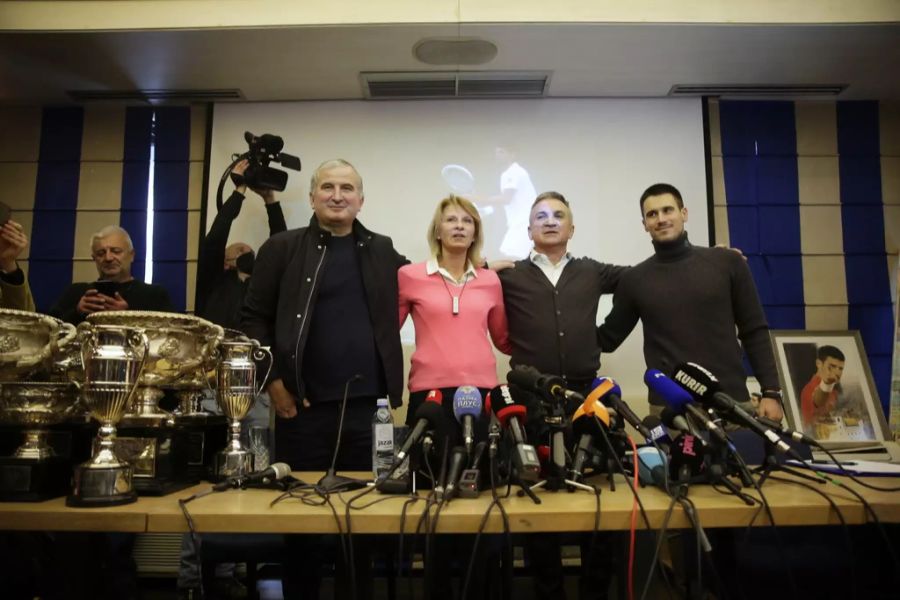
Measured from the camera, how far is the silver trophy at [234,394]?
4.75 ft

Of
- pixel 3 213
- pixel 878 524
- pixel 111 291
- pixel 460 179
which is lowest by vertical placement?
pixel 878 524

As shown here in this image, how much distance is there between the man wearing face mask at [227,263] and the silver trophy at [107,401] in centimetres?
192

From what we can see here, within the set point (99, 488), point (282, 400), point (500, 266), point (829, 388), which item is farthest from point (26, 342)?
point (829, 388)

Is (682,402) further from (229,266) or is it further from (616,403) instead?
(229,266)

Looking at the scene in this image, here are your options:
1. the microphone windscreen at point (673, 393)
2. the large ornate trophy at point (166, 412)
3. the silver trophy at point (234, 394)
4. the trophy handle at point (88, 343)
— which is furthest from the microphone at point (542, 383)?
the trophy handle at point (88, 343)

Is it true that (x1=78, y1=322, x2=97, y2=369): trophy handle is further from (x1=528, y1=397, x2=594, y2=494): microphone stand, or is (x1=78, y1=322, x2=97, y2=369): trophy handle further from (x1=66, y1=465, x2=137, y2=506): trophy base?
(x1=528, y1=397, x2=594, y2=494): microphone stand

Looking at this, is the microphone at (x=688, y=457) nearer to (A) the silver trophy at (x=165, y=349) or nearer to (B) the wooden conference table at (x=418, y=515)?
(B) the wooden conference table at (x=418, y=515)

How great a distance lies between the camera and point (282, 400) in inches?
78.0

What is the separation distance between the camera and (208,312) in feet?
10.7

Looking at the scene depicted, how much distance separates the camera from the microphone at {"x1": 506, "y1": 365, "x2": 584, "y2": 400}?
1.27 metres

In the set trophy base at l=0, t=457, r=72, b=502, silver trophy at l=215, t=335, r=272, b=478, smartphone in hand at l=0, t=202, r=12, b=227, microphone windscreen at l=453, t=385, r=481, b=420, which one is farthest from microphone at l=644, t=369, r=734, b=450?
smartphone in hand at l=0, t=202, r=12, b=227

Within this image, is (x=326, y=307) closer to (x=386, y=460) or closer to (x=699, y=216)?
(x=386, y=460)

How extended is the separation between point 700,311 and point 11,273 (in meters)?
2.64

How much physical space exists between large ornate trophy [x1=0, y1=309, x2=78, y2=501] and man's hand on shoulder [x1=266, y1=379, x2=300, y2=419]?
66 cm
